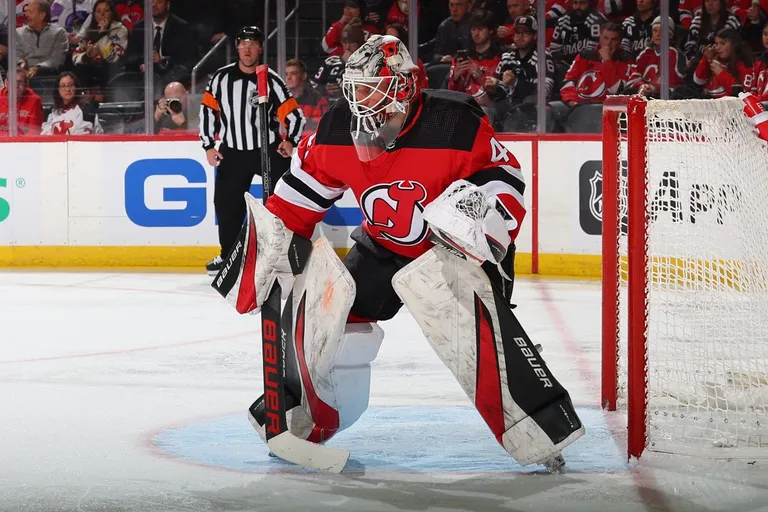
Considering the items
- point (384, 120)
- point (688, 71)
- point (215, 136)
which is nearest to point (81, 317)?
point (215, 136)

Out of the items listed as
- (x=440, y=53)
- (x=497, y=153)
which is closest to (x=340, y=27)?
(x=440, y=53)

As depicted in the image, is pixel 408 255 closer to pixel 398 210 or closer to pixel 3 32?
pixel 398 210

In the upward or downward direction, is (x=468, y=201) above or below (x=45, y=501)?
above

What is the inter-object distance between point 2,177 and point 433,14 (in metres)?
2.65

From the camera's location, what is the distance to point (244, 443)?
2617mm

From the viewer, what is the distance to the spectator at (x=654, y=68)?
20.7 ft

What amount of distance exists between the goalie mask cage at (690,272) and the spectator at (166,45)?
408 cm

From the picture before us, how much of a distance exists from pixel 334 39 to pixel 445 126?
462 centimetres

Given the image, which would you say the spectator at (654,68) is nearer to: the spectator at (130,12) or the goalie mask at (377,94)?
the spectator at (130,12)

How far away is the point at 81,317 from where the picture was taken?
188 inches

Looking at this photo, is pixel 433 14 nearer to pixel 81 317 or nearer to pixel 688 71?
pixel 688 71

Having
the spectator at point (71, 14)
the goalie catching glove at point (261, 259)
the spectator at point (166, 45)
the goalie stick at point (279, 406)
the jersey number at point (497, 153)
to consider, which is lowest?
the goalie stick at point (279, 406)

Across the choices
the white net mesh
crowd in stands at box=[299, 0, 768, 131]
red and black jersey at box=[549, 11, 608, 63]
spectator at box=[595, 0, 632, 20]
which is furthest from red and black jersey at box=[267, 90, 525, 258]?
spectator at box=[595, 0, 632, 20]

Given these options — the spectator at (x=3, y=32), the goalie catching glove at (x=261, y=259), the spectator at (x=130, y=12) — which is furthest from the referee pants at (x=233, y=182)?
the goalie catching glove at (x=261, y=259)
